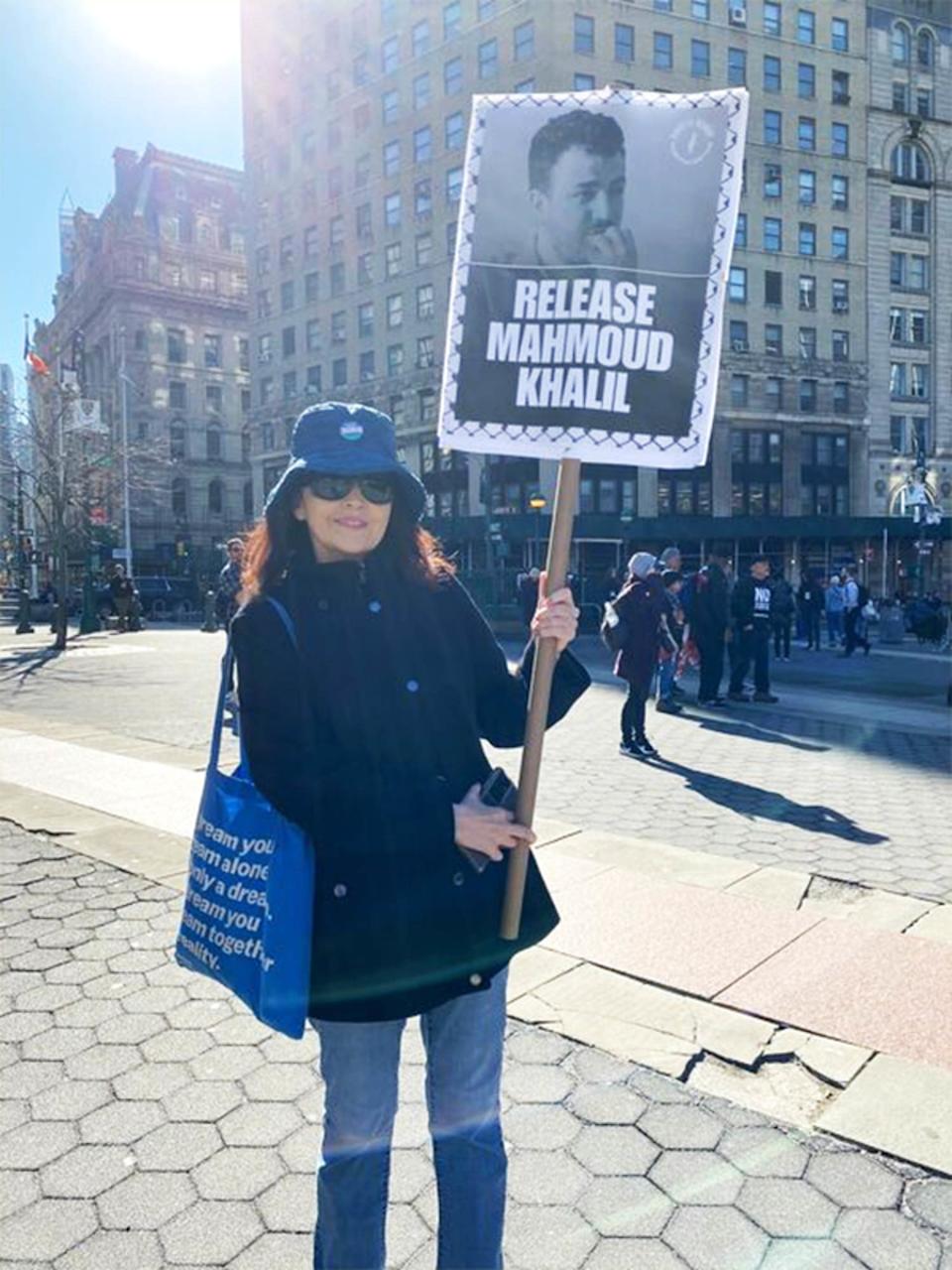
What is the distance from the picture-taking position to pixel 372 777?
1.93 meters

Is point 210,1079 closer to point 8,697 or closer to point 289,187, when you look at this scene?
point 8,697

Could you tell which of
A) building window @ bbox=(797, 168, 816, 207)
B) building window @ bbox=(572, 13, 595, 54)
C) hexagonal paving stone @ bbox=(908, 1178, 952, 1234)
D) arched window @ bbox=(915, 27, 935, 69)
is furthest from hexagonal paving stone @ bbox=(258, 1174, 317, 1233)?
arched window @ bbox=(915, 27, 935, 69)

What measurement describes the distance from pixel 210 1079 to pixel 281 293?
64.6 metres

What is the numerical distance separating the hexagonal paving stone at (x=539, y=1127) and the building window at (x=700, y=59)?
2294 inches

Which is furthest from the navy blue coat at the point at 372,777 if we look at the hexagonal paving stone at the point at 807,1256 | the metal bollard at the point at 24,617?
the metal bollard at the point at 24,617

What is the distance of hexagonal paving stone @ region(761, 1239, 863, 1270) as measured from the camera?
2324 mm

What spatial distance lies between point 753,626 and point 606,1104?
9751mm

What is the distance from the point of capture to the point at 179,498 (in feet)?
230

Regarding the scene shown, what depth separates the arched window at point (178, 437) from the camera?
69.8 metres

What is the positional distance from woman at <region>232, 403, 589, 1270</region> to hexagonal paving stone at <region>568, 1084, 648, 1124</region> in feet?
3.30

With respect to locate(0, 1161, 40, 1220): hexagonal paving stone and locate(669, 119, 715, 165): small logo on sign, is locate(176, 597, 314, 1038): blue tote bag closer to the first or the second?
locate(0, 1161, 40, 1220): hexagonal paving stone

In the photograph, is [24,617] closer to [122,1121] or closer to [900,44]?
[122,1121]

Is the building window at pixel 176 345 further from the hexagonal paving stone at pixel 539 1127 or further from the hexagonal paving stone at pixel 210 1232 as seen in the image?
the hexagonal paving stone at pixel 210 1232

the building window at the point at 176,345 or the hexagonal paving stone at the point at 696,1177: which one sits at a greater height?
the building window at the point at 176,345
